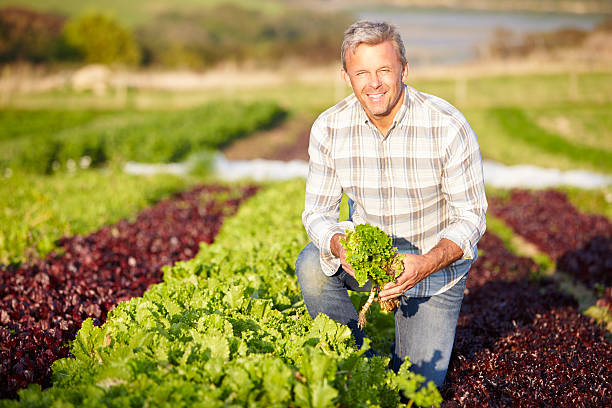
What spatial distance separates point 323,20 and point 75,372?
119 meters

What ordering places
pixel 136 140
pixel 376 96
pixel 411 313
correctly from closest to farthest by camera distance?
pixel 376 96, pixel 411 313, pixel 136 140

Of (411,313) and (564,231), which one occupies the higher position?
(411,313)

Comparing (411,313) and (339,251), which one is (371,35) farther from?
(411,313)

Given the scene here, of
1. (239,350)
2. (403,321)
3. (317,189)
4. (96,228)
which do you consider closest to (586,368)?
(403,321)

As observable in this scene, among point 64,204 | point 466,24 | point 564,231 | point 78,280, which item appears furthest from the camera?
point 466,24

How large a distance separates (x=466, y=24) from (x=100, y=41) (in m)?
56.2

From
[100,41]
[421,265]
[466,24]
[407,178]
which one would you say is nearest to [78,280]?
[407,178]

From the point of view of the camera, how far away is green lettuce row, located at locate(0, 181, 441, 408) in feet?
7.14

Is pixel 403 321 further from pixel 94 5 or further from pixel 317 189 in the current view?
→ pixel 94 5

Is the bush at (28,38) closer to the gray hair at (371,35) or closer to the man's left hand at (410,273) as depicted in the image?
the gray hair at (371,35)

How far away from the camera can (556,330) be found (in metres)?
4.01

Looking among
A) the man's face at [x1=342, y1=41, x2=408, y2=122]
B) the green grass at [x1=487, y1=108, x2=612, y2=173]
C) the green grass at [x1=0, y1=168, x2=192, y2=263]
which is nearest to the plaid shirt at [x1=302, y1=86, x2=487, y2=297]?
the man's face at [x1=342, y1=41, x2=408, y2=122]

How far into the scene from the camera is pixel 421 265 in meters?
2.65

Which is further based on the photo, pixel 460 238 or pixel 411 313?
pixel 411 313
